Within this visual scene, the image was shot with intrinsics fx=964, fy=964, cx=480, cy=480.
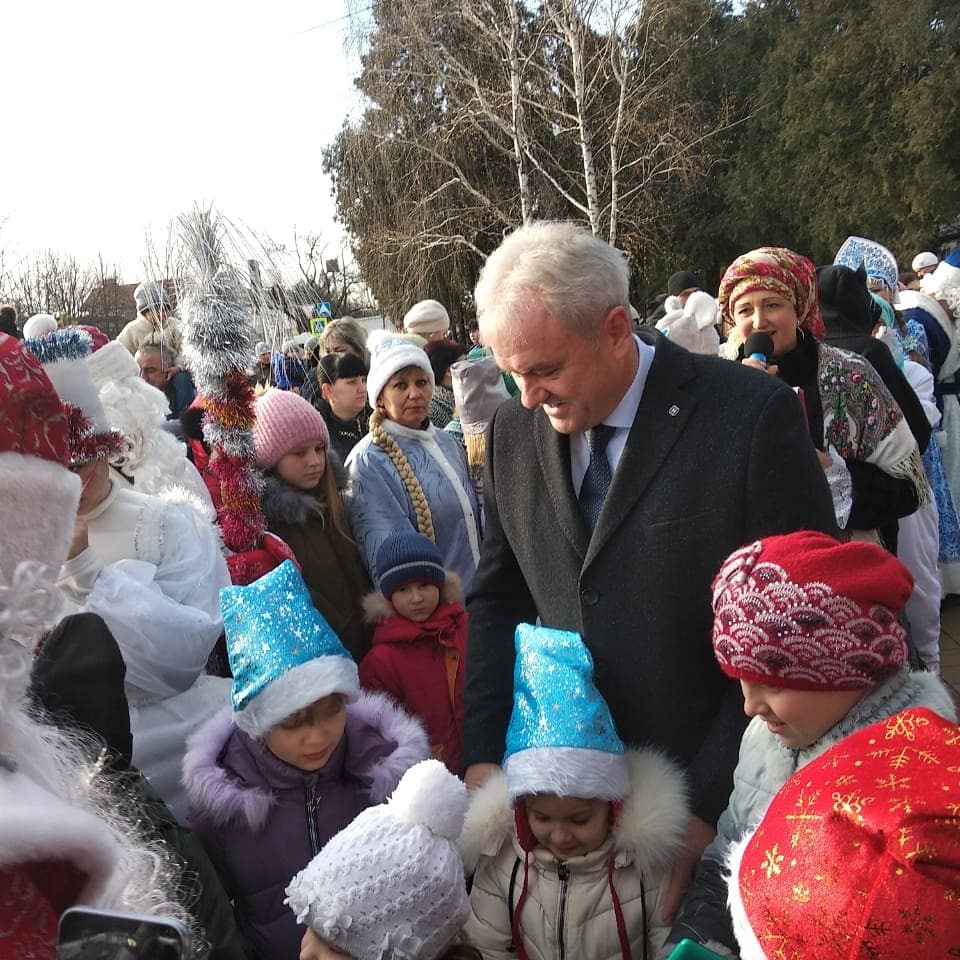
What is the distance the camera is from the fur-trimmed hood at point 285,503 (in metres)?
3.79

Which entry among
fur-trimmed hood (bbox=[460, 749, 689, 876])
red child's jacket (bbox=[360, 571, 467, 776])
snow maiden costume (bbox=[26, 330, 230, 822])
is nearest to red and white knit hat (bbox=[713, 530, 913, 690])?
fur-trimmed hood (bbox=[460, 749, 689, 876])

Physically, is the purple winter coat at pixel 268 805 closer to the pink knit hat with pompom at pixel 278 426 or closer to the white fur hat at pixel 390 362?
the pink knit hat with pompom at pixel 278 426

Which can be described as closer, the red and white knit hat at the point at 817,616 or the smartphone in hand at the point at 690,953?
the smartphone in hand at the point at 690,953

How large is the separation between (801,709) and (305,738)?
1.27m

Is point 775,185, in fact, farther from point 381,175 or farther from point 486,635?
point 486,635

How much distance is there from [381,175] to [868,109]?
446 inches

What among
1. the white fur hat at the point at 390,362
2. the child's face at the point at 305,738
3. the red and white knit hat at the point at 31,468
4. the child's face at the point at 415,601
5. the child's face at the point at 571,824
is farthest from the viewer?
the white fur hat at the point at 390,362

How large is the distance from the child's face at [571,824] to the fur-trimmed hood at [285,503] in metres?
1.90

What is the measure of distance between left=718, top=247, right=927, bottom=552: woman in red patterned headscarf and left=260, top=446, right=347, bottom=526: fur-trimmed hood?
5.78ft

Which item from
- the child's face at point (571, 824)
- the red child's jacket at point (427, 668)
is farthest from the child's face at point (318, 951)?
the red child's jacket at point (427, 668)

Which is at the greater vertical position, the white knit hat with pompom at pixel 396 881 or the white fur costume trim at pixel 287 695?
the white fur costume trim at pixel 287 695

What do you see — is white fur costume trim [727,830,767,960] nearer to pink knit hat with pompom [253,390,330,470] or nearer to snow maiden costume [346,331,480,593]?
snow maiden costume [346,331,480,593]

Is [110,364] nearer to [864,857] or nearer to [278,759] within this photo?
[278,759]

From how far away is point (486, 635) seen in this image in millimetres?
2520
